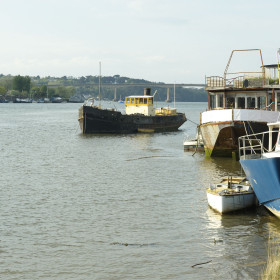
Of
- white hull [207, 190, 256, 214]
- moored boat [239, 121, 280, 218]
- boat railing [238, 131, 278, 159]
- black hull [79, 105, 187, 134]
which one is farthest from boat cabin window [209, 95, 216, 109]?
black hull [79, 105, 187, 134]

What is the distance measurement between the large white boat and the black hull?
2574 centimetres

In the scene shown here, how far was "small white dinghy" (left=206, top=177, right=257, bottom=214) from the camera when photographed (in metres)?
19.8

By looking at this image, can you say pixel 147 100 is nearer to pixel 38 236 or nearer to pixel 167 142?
pixel 167 142

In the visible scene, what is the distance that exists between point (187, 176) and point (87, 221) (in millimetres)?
11712

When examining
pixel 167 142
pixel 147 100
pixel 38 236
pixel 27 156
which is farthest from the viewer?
pixel 147 100

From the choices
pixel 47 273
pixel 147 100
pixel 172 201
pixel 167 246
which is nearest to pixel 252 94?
pixel 172 201

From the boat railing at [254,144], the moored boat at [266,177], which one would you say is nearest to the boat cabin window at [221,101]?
the boat railing at [254,144]

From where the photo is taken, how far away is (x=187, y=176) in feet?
99.6

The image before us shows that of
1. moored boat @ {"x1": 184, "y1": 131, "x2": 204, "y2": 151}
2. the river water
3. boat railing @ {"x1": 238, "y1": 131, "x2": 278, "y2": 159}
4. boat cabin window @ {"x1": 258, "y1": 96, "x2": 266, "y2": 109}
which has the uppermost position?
boat cabin window @ {"x1": 258, "y1": 96, "x2": 266, "y2": 109}

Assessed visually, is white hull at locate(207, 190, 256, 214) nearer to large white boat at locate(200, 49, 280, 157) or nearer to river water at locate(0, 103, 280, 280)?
river water at locate(0, 103, 280, 280)

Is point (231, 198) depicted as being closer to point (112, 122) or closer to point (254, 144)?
point (254, 144)

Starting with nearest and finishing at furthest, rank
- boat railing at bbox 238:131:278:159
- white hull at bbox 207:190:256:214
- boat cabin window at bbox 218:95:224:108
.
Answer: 1. boat railing at bbox 238:131:278:159
2. white hull at bbox 207:190:256:214
3. boat cabin window at bbox 218:95:224:108

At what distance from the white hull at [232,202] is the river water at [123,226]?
0.96ft

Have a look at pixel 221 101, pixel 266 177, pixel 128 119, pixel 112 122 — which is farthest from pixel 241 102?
pixel 128 119
